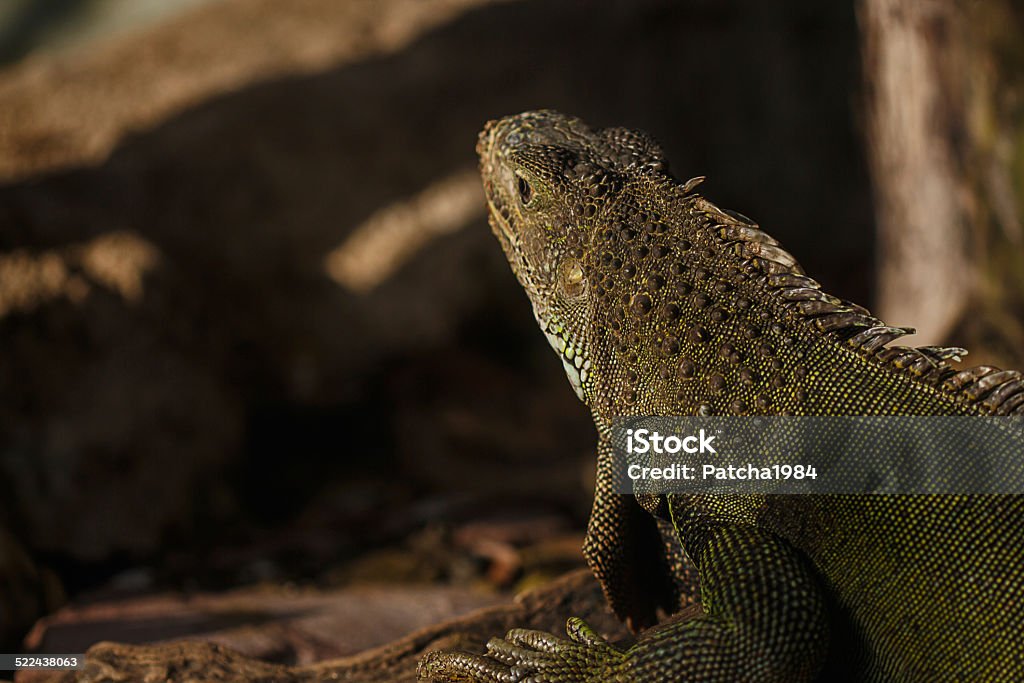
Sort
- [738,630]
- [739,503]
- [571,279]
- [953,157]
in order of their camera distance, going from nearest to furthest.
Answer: [738,630], [739,503], [571,279], [953,157]

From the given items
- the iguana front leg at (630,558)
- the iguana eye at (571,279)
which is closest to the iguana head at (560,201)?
the iguana eye at (571,279)

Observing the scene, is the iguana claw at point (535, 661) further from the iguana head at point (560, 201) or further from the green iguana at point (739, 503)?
the iguana head at point (560, 201)

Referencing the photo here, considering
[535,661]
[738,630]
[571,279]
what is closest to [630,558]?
[535,661]

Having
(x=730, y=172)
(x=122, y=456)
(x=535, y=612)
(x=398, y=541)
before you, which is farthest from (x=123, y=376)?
(x=730, y=172)

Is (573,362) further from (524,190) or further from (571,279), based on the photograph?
(524,190)

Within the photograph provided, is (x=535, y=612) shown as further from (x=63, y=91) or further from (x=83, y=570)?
(x=63, y=91)

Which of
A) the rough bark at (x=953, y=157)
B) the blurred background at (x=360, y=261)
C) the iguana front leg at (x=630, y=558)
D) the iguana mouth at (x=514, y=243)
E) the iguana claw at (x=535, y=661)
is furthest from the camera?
the rough bark at (x=953, y=157)
